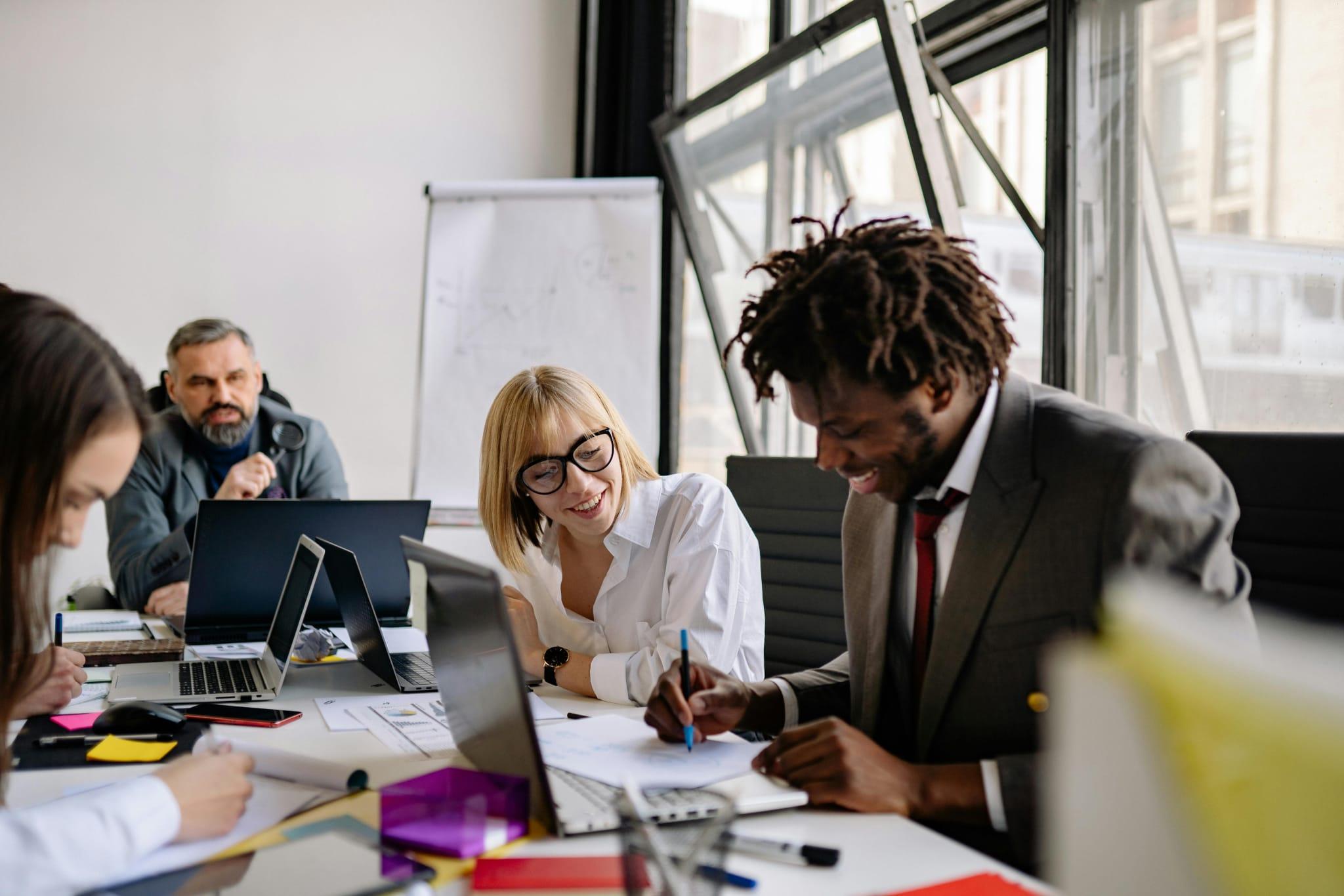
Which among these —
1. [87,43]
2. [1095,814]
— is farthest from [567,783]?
[87,43]

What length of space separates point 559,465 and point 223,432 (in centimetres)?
155

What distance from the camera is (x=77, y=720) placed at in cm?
143

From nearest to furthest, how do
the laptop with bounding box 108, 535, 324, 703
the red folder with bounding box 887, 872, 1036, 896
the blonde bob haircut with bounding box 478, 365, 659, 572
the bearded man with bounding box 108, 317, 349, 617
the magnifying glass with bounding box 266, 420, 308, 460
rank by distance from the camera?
the red folder with bounding box 887, 872, 1036, 896
the laptop with bounding box 108, 535, 324, 703
the blonde bob haircut with bounding box 478, 365, 659, 572
the bearded man with bounding box 108, 317, 349, 617
the magnifying glass with bounding box 266, 420, 308, 460

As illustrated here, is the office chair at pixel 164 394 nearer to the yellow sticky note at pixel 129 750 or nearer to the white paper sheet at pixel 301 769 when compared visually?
the yellow sticky note at pixel 129 750

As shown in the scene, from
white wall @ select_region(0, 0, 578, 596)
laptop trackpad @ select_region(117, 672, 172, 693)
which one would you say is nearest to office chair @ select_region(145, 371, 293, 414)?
white wall @ select_region(0, 0, 578, 596)

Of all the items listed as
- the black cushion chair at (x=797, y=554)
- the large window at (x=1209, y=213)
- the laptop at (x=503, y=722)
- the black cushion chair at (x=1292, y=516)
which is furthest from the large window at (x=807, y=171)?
the laptop at (x=503, y=722)

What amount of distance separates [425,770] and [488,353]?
260cm

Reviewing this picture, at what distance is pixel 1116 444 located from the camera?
3.69 ft

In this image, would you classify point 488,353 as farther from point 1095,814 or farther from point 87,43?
point 1095,814

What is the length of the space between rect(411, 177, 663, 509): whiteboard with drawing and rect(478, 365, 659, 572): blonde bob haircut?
5.28 ft

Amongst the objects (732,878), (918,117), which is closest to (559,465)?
(732,878)

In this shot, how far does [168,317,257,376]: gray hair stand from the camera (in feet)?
9.73

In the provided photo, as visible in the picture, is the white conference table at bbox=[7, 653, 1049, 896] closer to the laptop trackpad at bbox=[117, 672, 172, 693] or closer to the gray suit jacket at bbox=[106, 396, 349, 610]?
the laptop trackpad at bbox=[117, 672, 172, 693]

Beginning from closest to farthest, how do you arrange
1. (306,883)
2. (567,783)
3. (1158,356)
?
1. (306,883)
2. (567,783)
3. (1158,356)
